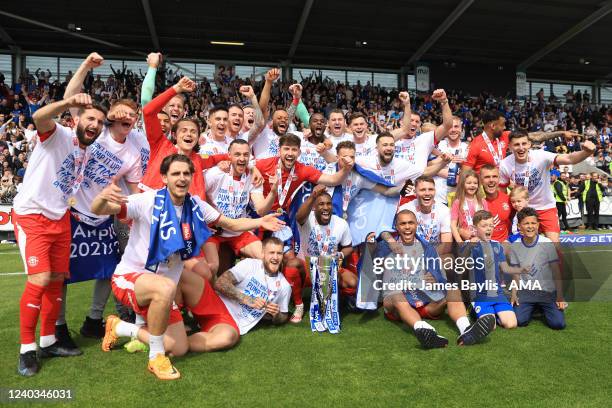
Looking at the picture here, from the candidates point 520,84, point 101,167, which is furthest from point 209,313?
point 520,84

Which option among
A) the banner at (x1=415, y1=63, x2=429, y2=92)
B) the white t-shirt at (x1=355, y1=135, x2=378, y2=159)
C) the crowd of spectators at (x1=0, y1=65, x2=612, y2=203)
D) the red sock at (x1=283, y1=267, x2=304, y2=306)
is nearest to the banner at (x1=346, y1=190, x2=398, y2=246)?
the white t-shirt at (x1=355, y1=135, x2=378, y2=159)

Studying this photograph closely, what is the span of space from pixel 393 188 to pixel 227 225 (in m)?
2.45

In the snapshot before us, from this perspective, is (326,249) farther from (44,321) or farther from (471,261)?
(44,321)

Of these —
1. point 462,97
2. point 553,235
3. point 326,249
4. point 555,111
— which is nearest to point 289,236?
point 326,249

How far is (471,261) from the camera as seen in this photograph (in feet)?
16.3

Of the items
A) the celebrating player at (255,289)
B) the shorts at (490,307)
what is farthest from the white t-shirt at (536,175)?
the celebrating player at (255,289)

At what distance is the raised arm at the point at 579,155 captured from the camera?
550cm

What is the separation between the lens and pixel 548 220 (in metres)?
6.15

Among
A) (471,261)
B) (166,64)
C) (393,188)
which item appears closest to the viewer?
(471,261)

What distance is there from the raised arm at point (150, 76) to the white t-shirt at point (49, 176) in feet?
3.86

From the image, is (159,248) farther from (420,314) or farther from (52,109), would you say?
(420,314)

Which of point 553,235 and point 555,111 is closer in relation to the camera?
point 553,235

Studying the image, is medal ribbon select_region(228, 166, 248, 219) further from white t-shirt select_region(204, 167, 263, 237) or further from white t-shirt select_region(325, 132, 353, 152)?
white t-shirt select_region(325, 132, 353, 152)

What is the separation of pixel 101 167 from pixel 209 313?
5.72ft
